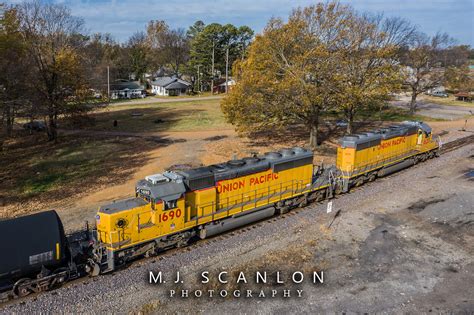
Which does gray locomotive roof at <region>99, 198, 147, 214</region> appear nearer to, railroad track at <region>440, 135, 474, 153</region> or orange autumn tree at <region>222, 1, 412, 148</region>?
orange autumn tree at <region>222, 1, 412, 148</region>

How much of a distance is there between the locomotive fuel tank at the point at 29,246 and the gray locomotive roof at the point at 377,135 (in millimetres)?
19942

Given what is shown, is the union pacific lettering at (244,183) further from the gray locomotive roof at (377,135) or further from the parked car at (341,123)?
the parked car at (341,123)

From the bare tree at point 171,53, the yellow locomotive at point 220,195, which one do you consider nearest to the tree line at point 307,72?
the yellow locomotive at point 220,195

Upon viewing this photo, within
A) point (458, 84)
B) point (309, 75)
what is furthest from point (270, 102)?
point (458, 84)

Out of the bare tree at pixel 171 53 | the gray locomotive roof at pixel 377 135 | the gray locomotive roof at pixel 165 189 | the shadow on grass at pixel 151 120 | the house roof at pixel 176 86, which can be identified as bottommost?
the shadow on grass at pixel 151 120

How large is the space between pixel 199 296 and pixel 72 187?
813 inches

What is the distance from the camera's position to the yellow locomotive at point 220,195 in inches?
637

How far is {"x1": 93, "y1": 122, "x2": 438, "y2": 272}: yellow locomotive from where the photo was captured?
53.1 feet

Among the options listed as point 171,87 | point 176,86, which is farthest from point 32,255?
point 176,86

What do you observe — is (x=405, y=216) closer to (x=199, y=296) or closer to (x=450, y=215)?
(x=450, y=215)

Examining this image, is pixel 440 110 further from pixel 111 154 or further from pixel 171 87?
pixel 171 87

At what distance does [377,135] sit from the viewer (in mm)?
29031

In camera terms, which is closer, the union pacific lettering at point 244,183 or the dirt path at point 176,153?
the union pacific lettering at point 244,183

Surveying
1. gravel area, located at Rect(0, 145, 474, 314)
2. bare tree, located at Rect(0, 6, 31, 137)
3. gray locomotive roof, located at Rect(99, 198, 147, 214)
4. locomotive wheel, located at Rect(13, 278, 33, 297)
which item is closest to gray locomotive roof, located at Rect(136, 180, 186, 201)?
gray locomotive roof, located at Rect(99, 198, 147, 214)
